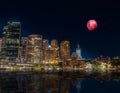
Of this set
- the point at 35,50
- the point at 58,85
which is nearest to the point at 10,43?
the point at 35,50

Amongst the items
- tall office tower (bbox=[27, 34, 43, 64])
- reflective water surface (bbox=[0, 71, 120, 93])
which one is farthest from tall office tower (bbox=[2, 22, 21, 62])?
reflective water surface (bbox=[0, 71, 120, 93])

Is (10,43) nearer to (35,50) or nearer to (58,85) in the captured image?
(35,50)

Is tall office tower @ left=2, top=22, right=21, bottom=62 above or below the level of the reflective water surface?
above

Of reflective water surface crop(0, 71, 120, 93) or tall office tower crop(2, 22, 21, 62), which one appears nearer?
reflective water surface crop(0, 71, 120, 93)

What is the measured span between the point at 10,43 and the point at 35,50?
15.0 meters

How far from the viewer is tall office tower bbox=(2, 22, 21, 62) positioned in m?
189

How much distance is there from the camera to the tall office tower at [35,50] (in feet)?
625

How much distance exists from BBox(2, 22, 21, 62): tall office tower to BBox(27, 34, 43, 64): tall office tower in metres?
7.10

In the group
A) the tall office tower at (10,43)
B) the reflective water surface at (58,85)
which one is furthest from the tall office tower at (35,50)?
the reflective water surface at (58,85)

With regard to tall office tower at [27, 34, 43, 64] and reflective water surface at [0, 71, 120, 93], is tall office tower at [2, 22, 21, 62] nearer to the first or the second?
tall office tower at [27, 34, 43, 64]

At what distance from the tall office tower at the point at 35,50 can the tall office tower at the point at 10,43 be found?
279 inches

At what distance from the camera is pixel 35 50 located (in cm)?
19375

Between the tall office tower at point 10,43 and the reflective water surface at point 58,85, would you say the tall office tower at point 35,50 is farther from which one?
the reflective water surface at point 58,85

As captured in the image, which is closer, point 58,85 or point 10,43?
point 58,85
